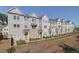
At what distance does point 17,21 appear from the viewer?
10.3 ft

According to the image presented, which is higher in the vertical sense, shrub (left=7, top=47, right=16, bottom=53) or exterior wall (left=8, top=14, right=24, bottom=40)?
exterior wall (left=8, top=14, right=24, bottom=40)

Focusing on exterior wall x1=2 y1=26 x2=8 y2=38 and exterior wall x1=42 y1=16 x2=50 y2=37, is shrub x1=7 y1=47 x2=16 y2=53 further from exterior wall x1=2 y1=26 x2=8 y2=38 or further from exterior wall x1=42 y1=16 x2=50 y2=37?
exterior wall x1=42 y1=16 x2=50 y2=37

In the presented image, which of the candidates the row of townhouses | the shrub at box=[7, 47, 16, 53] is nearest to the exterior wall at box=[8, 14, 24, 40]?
the row of townhouses

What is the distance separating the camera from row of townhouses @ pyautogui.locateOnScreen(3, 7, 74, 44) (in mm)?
3148

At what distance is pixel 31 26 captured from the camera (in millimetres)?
3160

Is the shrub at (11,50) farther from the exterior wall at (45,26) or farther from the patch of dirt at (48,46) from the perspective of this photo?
the exterior wall at (45,26)

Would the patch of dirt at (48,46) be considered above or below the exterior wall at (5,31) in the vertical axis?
below

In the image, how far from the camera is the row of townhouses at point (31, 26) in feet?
10.3

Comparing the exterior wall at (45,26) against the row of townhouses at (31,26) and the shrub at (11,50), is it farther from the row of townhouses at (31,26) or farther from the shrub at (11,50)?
the shrub at (11,50)

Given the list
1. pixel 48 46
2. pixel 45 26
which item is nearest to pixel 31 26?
pixel 45 26

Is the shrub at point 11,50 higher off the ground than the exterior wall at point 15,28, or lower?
lower

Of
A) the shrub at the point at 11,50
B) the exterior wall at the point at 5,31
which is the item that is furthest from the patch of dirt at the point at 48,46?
the exterior wall at the point at 5,31
